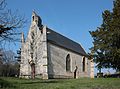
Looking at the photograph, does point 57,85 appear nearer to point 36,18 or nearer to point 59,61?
point 59,61

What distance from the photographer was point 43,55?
5903 cm

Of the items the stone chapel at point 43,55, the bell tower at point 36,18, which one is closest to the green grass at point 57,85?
the stone chapel at point 43,55

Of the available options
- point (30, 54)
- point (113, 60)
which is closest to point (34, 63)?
point (30, 54)

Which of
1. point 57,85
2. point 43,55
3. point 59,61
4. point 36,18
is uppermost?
point 36,18

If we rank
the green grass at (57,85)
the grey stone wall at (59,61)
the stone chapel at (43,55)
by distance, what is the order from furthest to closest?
the grey stone wall at (59,61), the stone chapel at (43,55), the green grass at (57,85)

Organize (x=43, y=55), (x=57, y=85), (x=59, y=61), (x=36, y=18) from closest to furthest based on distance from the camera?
(x=57, y=85) → (x=43, y=55) → (x=59, y=61) → (x=36, y=18)

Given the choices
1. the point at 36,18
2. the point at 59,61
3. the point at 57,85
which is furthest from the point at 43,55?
the point at 57,85

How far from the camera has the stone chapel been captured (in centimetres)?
5944

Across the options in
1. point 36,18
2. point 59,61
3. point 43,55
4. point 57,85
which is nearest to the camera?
point 57,85

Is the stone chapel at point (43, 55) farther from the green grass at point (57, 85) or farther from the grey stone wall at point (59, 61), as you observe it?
the green grass at point (57, 85)

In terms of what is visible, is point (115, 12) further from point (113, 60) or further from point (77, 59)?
point (77, 59)

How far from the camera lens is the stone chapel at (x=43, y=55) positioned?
195ft

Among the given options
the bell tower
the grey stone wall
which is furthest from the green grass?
the bell tower

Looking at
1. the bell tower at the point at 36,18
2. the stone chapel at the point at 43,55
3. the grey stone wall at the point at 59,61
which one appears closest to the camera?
the stone chapel at the point at 43,55
